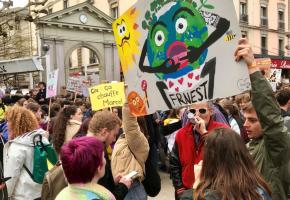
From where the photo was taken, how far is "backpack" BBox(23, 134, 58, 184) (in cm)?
443

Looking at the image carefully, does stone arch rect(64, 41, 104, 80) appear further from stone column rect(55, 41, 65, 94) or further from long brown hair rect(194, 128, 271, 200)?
long brown hair rect(194, 128, 271, 200)

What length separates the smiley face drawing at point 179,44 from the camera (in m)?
3.02

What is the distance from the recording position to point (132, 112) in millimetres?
3652

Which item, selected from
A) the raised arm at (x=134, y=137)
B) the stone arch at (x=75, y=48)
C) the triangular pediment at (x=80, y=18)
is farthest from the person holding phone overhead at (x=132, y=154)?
the stone arch at (x=75, y=48)

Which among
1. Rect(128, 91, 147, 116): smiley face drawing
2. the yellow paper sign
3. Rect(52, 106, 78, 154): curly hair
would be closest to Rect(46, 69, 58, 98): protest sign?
the yellow paper sign

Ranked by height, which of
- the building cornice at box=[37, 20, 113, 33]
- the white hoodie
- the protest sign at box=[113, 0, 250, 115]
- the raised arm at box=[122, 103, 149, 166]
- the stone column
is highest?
the building cornice at box=[37, 20, 113, 33]

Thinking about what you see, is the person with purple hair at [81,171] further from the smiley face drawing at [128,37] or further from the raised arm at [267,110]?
the smiley face drawing at [128,37]

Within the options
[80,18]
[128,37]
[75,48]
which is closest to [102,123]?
[128,37]

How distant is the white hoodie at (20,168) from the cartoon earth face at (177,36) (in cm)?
174

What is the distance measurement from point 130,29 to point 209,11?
0.86 metres

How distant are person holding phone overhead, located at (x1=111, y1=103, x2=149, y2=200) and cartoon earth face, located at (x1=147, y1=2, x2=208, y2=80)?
0.67 metres

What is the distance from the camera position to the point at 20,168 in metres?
4.36

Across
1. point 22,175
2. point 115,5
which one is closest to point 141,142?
point 22,175

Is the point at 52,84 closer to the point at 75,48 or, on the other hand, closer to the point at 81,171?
the point at 81,171
